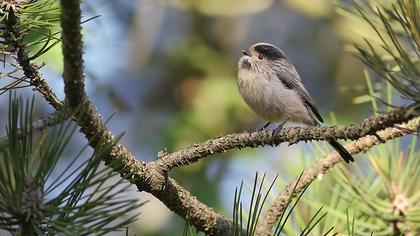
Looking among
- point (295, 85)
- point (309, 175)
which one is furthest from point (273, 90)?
point (309, 175)

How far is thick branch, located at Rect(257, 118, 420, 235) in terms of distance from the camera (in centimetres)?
174

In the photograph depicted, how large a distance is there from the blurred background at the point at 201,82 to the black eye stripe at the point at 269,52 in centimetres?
37

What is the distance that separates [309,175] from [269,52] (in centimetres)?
158

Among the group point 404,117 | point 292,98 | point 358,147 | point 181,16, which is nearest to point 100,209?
point 404,117

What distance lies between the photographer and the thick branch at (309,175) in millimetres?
1735

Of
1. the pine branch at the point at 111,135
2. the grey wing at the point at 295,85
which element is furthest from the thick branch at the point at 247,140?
the grey wing at the point at 295,85

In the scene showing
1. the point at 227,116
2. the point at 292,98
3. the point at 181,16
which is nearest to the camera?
the point at 292,98

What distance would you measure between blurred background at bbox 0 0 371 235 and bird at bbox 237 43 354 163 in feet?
0.76

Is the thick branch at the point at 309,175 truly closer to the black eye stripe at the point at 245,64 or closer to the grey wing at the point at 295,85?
the grey wing at the point at 295,85

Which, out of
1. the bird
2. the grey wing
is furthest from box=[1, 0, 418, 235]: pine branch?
the grey wing

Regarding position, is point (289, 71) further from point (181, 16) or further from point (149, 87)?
point (181, 16)

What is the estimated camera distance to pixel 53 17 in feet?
5.61

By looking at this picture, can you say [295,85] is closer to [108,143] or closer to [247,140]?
[247,140]

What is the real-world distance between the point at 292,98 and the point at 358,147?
1257 millimetres
